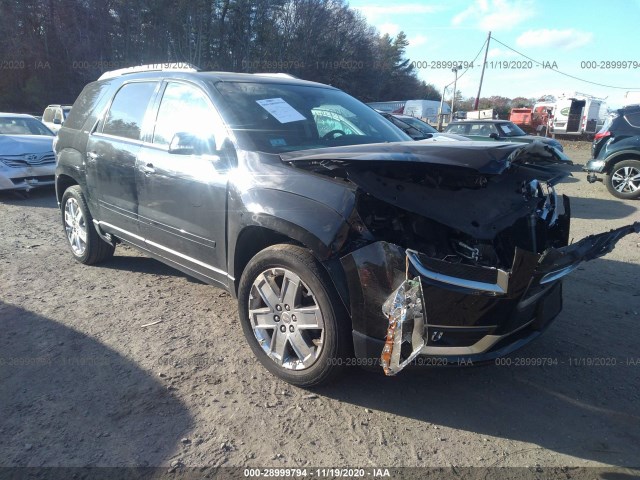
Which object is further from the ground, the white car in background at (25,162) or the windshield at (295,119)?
the windshield at (295,119)

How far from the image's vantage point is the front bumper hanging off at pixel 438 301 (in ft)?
7.64

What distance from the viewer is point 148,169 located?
3.87 metres

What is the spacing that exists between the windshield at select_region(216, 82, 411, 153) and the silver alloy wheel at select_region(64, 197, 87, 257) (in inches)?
103

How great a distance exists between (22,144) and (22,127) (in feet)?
5.67

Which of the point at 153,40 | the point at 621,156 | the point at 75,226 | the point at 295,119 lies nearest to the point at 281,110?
the point at 295,119

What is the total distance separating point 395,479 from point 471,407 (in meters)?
0.80

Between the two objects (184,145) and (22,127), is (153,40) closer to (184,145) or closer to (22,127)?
(22,127)

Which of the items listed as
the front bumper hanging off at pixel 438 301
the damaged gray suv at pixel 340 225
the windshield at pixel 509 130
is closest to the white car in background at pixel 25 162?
the damaged gray suv at pixel 340 225

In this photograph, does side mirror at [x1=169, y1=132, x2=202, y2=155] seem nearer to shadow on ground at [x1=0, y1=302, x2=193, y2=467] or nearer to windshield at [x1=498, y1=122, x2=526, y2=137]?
shadow on ground at [x1=0, y1=302, x2=193, y2=467]

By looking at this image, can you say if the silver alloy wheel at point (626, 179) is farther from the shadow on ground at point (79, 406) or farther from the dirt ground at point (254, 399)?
the shadow on ground at point (79, 406)

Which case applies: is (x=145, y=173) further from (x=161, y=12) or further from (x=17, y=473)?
(x=161, y=12)

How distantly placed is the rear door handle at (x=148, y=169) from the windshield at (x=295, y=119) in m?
0.86

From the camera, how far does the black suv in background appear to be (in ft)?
31.1

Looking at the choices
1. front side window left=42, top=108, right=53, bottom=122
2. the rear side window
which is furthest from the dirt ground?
front side window left=42, top=108, right=53, bottom=122
